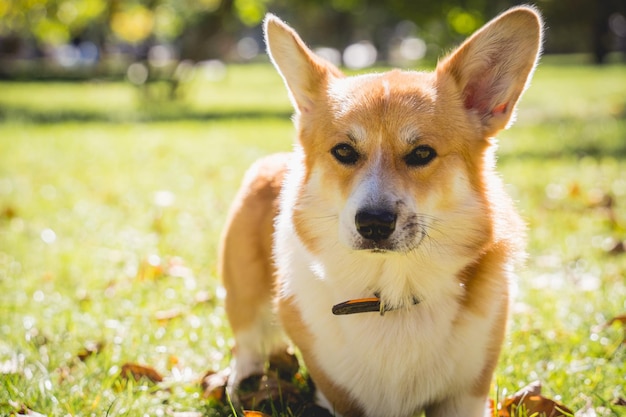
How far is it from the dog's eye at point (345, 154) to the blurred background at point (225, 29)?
10623 mm

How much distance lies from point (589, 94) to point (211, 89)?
1179 centimetres

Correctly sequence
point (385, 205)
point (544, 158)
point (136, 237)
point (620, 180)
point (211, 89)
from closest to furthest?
1. point (385, 205)
2. point (136, 237)
3. point (620, 180)
4. point (544, 158)
5. point (211, 89)

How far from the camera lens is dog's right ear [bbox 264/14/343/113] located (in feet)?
8.86

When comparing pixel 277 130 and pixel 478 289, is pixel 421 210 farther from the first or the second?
pixel 277 130

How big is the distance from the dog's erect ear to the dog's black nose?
0.70 metres

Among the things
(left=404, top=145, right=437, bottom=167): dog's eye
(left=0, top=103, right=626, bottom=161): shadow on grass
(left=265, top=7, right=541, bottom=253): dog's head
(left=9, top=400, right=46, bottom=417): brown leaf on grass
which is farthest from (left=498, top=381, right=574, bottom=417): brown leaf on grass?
(left=0, top=103, right=626, bottom=161): shadow on grass

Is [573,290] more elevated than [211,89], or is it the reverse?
[573,290]

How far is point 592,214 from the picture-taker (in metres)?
5.44

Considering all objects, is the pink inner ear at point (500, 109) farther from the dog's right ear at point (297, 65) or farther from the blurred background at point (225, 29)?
the blurred background at point (225, 29)

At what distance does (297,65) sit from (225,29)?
87.1 feet

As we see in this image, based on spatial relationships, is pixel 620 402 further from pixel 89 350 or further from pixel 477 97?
pixel 89 350

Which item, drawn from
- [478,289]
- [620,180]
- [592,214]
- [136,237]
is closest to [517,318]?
[478,289]

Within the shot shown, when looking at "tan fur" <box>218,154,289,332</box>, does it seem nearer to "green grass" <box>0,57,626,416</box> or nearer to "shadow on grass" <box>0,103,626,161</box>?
"green grass" <box>0,57,626,416</box>

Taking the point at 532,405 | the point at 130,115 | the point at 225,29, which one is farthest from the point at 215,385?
the point at 225,29
